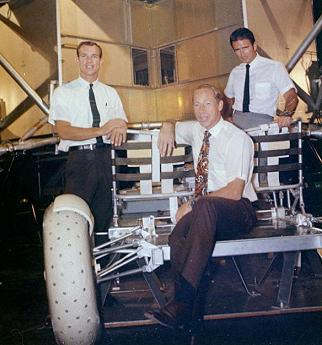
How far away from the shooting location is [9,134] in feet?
21.9

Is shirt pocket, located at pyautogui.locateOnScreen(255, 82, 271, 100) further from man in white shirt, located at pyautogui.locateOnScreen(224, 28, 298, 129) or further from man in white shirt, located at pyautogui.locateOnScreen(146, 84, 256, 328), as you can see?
man in white shirt, located at pyautogui.locateOnScreen(146, 84, 256, 328)

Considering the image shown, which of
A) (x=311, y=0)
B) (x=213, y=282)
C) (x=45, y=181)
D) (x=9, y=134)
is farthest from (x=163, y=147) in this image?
(x=311, y=0)

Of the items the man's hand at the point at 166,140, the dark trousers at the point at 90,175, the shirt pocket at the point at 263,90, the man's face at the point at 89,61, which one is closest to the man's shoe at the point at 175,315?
the man's hand at the point at 166,140

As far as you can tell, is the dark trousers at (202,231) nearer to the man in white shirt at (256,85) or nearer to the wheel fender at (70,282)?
the wheel fender at (70,282)

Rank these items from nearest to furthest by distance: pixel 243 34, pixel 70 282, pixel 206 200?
pixel 70 282 < pixel 206 200 < pixel 243 34

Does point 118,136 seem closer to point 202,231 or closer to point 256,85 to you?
point 202,231

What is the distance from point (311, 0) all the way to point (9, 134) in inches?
214

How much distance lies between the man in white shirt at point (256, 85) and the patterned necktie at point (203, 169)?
104cm

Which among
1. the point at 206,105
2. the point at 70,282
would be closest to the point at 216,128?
→ the point at 206,105

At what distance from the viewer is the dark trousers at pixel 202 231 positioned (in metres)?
2.19

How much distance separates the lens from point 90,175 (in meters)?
3.09

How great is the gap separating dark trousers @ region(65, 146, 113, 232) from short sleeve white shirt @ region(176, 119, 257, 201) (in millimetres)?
637

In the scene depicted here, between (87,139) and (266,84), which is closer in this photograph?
(87,139)

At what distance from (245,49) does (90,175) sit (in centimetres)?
185
